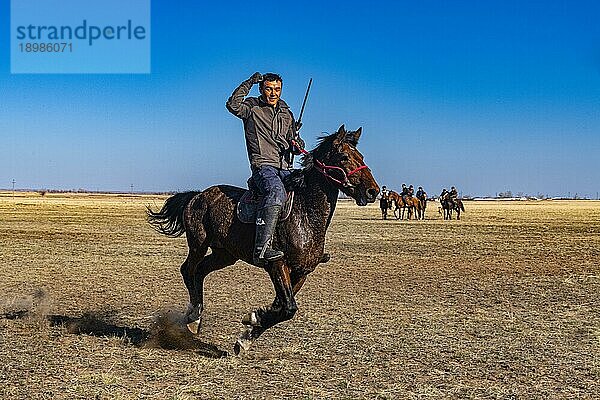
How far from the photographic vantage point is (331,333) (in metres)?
8.88

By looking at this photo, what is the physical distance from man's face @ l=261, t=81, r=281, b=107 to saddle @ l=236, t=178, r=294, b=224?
35.6 inches

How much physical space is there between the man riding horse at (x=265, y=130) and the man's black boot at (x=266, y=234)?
0.05ft

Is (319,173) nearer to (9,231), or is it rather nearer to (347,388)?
(347,388)

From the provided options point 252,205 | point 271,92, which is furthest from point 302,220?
point 271,92

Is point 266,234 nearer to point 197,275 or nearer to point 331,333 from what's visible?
point 197,275

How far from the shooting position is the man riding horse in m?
7.31

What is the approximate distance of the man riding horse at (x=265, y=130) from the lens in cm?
731

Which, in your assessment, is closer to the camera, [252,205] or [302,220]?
[302,220]

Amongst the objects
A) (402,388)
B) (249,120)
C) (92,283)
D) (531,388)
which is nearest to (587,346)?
(531,388)

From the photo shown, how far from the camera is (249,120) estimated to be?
295 inches

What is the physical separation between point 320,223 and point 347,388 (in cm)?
184

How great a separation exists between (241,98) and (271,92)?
34cm

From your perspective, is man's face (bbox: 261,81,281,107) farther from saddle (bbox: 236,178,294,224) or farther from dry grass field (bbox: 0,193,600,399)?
dry grass field (bbox: 0,193,600,399)

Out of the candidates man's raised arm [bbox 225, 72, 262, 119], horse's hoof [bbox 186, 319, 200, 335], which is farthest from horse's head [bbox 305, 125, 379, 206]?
horse's hoof [bbox 186, 319, 200, 335]
